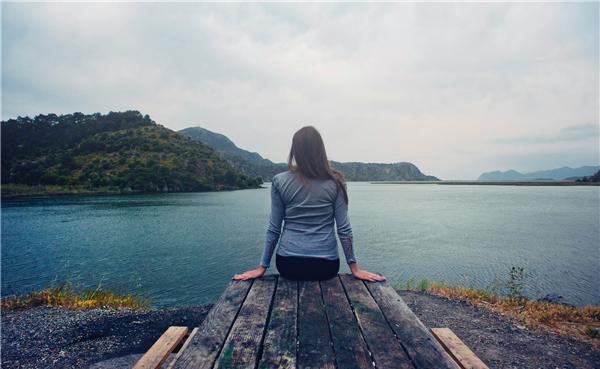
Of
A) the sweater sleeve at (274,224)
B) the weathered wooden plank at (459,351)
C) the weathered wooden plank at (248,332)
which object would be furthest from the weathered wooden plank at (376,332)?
the weathered wooden plank at (459,351)

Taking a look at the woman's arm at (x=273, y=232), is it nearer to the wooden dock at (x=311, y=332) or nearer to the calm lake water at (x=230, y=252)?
the wooden dock at (x=311, y=332)

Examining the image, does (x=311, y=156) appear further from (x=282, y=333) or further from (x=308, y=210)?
(x=282, y=333)

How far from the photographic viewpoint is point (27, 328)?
7.42 meters

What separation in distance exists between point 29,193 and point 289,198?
291 feet

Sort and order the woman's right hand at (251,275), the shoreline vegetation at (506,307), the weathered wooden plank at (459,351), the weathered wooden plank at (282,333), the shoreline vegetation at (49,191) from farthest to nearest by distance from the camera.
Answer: the shoreline vegetation at (49,191) < the shoreline vegetation at (506,307) < the woman's right hand at (251,275) < the weathered wooden plank at (459,351) < the weathered wooden plank at (282,333)

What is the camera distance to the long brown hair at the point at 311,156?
143 inches

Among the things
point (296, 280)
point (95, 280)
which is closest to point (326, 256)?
point (296, 280)

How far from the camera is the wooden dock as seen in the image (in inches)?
83.6

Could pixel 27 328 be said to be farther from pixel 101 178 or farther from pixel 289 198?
pixel 101 178

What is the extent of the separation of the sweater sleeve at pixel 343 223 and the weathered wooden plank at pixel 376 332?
52cm

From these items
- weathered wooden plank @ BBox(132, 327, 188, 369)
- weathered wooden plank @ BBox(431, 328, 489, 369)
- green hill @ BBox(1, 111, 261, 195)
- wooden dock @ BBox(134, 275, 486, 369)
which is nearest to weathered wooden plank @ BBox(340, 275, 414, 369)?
wooden dock @ BBox(134, 275, 486, 369)

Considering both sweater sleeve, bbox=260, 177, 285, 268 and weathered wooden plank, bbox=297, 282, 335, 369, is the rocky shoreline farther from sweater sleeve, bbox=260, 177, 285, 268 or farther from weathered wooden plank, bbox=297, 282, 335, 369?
weathered wooden plank, bbox=297, 282, 335, 369

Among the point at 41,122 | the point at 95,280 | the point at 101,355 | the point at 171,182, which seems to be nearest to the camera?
the point at 101,355

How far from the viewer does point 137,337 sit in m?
7.09
